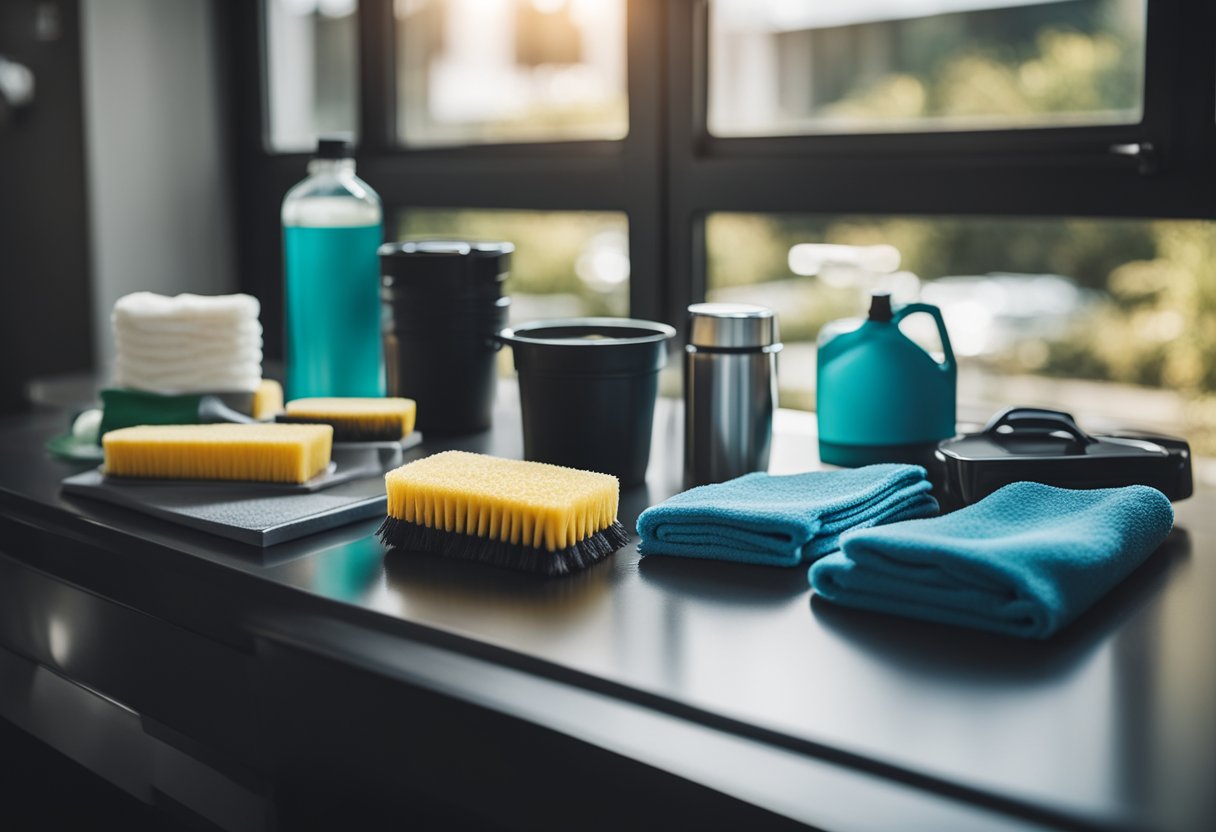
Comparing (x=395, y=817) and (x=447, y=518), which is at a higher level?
(x=447, y=518)

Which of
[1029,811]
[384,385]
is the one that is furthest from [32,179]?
[1029,811]

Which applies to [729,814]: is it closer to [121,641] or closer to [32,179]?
[121,641]

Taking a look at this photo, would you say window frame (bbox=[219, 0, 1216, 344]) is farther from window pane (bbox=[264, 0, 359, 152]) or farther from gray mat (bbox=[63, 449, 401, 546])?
gray mat (bbox=[63, 449, 401, 546])

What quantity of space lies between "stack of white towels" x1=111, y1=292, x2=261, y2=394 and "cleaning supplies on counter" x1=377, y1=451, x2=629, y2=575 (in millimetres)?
398

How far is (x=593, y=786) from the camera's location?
59 cm

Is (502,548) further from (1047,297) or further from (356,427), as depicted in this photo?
(1047,297)

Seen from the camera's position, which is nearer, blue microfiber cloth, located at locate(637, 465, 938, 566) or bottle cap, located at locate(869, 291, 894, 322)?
blue microfiber cloth, located at locate(637, 465, 938, 566)

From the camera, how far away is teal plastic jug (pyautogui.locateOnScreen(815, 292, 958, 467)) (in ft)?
3.42

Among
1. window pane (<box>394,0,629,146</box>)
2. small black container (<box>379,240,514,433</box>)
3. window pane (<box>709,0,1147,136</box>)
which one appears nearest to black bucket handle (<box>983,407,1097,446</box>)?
small black container (<box>379,240,514,433</box>)

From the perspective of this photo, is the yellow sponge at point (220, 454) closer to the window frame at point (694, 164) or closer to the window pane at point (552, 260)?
the window frame at point (694, 164)

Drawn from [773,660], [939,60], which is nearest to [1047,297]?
[939,60]

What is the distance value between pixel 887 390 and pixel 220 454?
0.57 metres

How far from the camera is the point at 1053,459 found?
2.94 ft

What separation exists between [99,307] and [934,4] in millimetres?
6223
